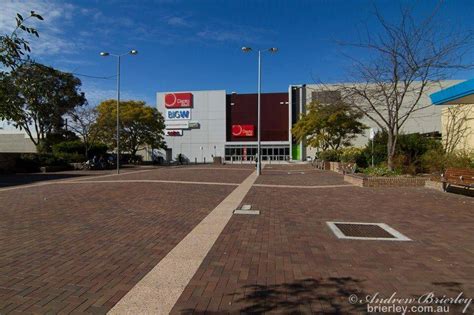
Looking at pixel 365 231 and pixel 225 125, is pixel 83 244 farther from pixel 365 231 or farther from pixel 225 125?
pixel 225 125

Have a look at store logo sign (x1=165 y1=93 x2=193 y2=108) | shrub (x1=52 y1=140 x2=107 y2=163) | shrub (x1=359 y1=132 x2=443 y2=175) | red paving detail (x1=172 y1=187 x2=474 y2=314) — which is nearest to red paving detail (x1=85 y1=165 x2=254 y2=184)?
shrub (x1=359 y1=132 x2=443 y2=175)

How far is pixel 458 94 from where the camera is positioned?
45.5 feet

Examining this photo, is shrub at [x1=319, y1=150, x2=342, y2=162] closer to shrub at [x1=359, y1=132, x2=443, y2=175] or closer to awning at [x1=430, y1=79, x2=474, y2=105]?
shrub at [x1=359, y1=132, x2=443, y2=175]

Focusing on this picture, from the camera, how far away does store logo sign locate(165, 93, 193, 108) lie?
216 feet

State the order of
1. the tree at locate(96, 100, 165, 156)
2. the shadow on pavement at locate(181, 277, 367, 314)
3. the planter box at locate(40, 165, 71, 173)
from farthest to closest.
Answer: the tree at locate(96, 100, 165, 156) → the planter box at locate(40, 165, 71, 173) → the shadow on pavement at locate(181, 277, 367, 314)

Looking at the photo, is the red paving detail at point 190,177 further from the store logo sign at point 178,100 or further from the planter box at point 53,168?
the store logo sign at point 178,100

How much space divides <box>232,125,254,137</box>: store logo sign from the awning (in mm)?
49215

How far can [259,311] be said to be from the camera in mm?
3695

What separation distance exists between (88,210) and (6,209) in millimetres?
2271

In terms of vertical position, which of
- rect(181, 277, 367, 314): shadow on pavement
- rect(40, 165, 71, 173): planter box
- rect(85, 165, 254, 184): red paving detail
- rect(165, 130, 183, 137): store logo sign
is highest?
rect(165, 130, 183, 137): store logo sign

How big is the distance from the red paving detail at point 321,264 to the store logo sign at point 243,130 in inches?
2207

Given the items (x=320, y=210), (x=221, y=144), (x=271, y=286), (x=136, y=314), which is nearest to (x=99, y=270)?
(x=136, y=314)

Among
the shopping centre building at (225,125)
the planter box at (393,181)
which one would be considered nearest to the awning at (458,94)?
the planter box at (393,181)

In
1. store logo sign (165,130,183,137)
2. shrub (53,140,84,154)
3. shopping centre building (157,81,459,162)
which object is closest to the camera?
shrub (53,140,84,154)
